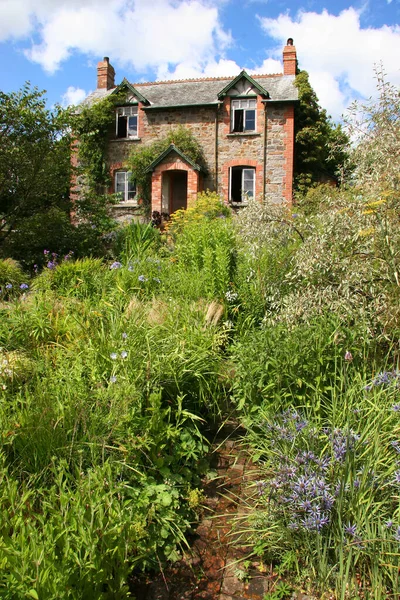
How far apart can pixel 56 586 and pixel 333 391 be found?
6.74 ft

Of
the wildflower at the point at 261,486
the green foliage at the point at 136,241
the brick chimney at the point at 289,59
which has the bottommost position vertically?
the wildflower at the point at 261,486

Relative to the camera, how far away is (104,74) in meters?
20.9

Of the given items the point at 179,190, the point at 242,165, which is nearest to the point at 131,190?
the point at 179,190

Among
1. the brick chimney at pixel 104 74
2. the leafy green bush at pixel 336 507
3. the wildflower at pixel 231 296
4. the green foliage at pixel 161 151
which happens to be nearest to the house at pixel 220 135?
the green foliage at pixel 161 151

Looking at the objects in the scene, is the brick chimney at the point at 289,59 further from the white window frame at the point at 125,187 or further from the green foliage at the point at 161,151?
the white window frame at the point at 125,187

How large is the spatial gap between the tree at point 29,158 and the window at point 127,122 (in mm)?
9720

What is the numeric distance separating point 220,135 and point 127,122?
13.0ft

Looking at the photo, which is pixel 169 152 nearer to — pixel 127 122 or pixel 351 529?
pixel 127 122

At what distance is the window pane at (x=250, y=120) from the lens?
17781mm

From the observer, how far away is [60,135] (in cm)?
974

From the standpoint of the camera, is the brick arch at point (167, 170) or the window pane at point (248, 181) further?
the window pane at point (248, 181)

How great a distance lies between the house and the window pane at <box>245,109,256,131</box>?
0.04 metres

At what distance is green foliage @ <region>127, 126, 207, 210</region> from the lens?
58.4ft

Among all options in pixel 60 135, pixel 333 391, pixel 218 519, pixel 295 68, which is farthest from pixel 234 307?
pixel 295 68
